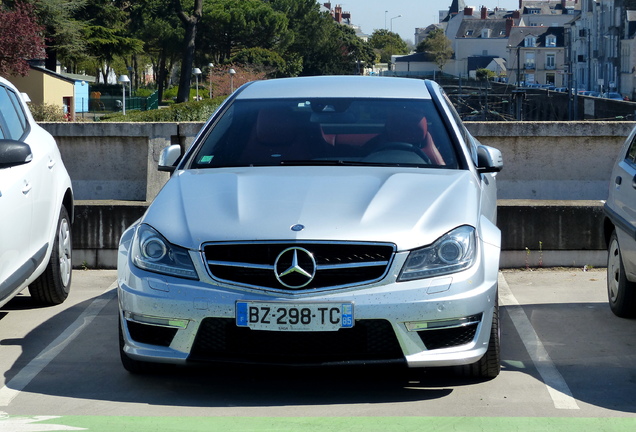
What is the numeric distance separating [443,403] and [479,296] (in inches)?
21.4

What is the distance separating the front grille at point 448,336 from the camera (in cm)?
500

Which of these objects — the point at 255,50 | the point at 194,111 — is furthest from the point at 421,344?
the point at 255,50

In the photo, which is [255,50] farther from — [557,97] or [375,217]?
[375,217]

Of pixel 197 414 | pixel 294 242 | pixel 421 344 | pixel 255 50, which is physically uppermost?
pixel 255 50

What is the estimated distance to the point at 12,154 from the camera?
612cm

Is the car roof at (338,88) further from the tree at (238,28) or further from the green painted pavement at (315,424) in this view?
the tree at (238,28)

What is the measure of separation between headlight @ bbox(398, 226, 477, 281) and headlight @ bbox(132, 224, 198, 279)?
3.19ft

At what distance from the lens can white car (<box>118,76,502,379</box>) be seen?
4891 millimetres

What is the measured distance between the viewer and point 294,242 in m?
4.91

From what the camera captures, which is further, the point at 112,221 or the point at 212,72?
the point at 212,72

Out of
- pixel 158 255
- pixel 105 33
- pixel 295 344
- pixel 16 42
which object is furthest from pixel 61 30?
pixel 295 344

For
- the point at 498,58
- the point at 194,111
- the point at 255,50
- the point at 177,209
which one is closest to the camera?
the point at 177,209

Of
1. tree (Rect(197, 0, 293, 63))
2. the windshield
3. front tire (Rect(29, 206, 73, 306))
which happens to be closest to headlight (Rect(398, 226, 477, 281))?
the windshield

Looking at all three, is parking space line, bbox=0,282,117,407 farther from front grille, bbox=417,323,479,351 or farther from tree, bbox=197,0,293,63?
tree, bbox=197,0,293,63
